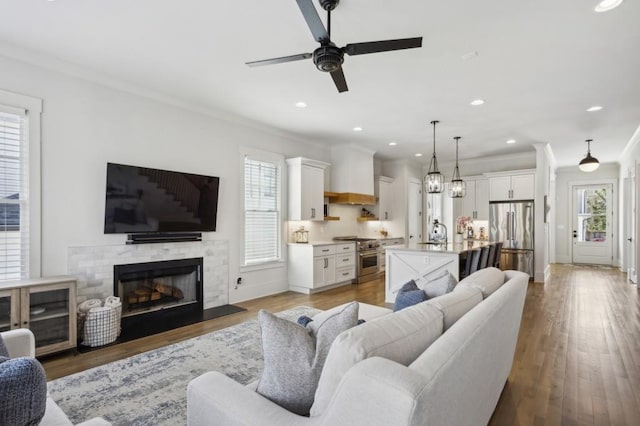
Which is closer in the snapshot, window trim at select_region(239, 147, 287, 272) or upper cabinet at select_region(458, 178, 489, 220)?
window trim at select_region(239, 147, 287, 272)

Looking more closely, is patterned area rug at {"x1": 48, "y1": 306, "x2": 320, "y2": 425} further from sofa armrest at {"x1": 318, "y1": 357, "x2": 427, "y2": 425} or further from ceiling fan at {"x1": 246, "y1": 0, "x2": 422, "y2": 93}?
ceiling fan at {"x1": 246, "y1": 0, "x2": 422, "y2": 93}

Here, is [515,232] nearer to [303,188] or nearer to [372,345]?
[303,188]

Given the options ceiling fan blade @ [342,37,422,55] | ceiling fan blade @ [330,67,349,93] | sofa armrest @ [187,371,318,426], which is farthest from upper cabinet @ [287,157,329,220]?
sofa armrest @ [187,371,318,426]

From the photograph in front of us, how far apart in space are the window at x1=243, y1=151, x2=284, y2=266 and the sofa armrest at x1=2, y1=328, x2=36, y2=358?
127 inches

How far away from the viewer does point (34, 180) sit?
128 inches

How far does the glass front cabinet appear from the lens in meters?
2.87

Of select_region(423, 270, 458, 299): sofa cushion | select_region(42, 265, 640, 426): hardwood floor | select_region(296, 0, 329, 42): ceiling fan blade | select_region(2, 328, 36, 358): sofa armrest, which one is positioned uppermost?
select_region(296, 0, 329, 42): ceiling fan blade

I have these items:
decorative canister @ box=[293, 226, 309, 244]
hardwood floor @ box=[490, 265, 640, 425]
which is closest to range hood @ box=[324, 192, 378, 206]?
decorative canister @ box=[293, 226, 309, 244]

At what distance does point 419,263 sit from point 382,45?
328cm

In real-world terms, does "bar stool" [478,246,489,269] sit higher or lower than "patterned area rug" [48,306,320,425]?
higher

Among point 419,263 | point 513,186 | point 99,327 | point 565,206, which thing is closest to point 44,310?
point 99,327

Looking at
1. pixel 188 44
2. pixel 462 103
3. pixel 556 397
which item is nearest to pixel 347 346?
pixel 556 397

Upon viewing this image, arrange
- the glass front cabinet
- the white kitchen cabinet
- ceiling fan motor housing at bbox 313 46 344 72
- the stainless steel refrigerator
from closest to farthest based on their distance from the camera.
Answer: ceiling fan motor housing at bbox 313 46 344 72
the glass front cabinet
the white kitchen cabinet
the stainless steel refrigerator

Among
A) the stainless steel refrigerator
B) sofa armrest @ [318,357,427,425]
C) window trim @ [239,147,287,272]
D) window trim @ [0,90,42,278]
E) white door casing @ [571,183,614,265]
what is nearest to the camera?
sofa armrest @ [318,357,427,425]
